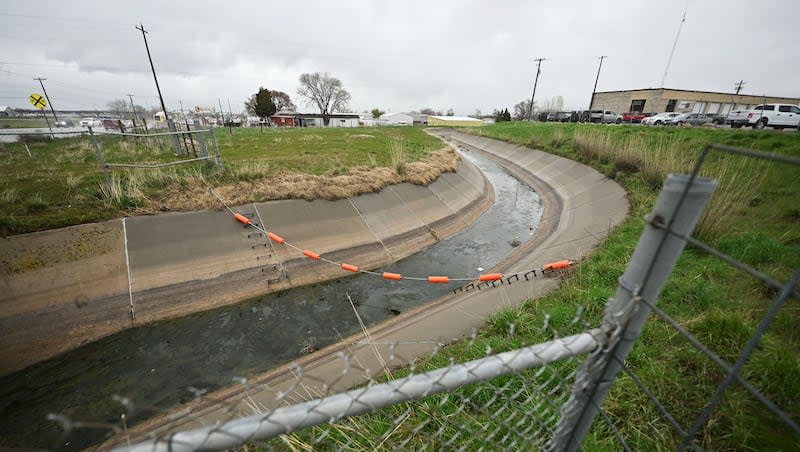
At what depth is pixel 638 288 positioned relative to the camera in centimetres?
148

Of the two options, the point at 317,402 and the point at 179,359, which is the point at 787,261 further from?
the point at 179,359

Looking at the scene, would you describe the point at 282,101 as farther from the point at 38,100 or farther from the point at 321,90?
the point at 38,100

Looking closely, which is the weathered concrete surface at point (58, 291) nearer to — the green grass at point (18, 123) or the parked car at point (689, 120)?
the parked car at point (689, 120)

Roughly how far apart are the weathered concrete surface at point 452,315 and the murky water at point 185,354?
23.0 inches

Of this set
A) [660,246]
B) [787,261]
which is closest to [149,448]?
[660,246]

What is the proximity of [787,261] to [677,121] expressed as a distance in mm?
30929

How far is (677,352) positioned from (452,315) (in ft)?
11.9

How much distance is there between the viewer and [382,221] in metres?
10.7

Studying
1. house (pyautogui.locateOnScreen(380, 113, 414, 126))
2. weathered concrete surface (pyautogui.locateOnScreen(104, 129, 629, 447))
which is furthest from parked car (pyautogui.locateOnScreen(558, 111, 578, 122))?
house (pyautogui.locateOnScreen(380, 113, 414, 126))

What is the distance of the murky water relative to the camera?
4.96 meters

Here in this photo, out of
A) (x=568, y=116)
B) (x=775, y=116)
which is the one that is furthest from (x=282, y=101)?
(x=775, y=116)

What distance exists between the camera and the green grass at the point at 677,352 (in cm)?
264

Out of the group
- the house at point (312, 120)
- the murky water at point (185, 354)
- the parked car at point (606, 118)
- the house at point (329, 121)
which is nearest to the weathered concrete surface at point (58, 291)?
the murky water at point (185, 354)

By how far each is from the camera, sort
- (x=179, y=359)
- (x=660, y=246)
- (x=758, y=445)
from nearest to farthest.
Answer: (x=660, y=246) → (x=758, y=445) → (x=179, y=359)
